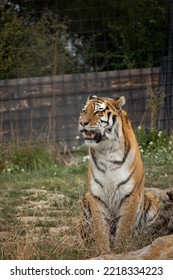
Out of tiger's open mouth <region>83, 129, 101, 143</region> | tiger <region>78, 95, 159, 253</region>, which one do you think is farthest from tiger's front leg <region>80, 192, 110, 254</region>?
tiger's open mouth <region>83, 129, 101, 143</region>

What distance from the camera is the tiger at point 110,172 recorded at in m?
4.30

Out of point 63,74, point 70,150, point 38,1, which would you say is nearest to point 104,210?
point 70,150

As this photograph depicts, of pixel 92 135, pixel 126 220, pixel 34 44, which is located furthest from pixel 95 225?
pixel 34 44

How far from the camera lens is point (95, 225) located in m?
4.33

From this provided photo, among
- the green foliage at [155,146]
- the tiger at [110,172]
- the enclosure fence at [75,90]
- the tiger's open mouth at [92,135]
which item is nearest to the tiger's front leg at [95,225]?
the tiger at [110,172]

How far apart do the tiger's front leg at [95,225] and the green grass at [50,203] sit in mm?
63

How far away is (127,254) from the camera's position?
376 centimetres

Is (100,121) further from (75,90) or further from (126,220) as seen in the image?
(75,90)

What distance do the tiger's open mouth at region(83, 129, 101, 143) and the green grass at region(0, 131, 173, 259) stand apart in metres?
0.51

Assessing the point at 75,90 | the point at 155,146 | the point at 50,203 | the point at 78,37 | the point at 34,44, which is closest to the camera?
the point at 50,203

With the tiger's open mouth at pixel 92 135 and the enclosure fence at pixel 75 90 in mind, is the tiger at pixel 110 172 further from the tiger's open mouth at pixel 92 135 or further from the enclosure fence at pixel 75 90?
the enclosure fence at pixel 75 90

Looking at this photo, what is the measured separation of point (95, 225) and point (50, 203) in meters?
1.50
